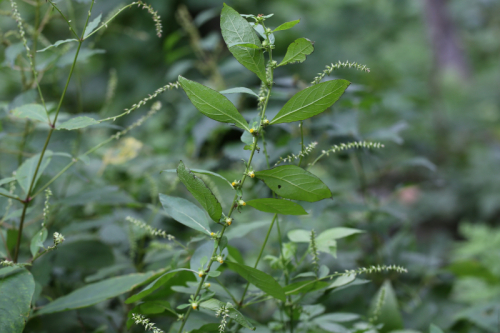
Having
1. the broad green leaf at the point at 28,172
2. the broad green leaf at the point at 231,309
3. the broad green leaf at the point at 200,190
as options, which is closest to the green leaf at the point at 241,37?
the broad green leaf at the point at 200,190

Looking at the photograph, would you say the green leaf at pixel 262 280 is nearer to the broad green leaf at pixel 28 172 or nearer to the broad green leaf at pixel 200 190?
the broad green leaf at pixel 200 190

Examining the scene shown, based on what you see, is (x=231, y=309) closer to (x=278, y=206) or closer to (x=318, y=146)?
(x=278, y=206)

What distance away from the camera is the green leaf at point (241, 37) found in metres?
0.48

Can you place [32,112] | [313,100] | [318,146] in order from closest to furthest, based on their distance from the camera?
[313,100]
[32,112]
[318,146]

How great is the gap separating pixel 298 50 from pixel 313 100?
0.07 meters

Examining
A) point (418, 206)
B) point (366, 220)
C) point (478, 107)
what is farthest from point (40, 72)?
point (478, 107)

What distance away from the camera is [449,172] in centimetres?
308

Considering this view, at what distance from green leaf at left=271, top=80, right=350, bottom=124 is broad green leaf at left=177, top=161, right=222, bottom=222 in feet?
0.38

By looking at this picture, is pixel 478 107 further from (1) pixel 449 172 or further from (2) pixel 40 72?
(2) pixel 40 72

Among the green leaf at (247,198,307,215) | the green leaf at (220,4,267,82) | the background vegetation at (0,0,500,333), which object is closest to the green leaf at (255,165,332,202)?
the green leaf at (247,198,307,215)

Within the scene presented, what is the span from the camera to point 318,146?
1.12m

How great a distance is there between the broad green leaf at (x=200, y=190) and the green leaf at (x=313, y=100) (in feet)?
0.38

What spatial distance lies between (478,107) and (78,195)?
391cm

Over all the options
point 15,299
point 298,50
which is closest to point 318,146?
point 298,50
